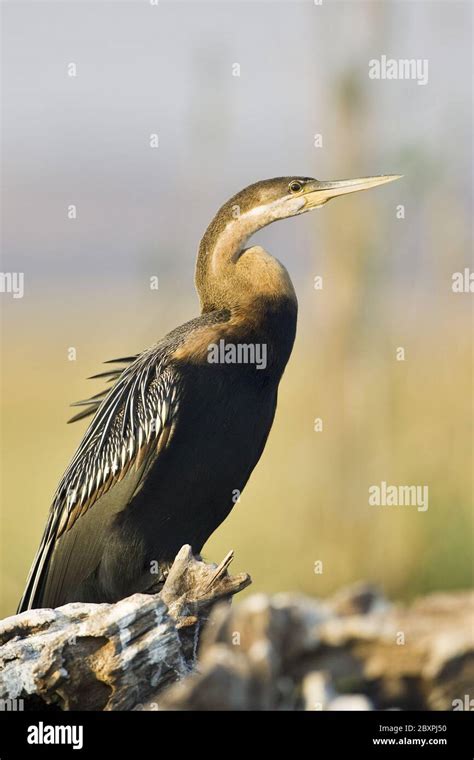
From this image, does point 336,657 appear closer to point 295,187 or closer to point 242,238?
point 242,238

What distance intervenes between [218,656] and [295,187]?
2.39 metres

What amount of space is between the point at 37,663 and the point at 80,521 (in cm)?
92

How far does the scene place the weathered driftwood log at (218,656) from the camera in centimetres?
482

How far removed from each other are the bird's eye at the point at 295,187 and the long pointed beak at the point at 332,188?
4 centimetres

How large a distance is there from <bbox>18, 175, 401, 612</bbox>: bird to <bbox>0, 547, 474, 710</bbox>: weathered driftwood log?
1.46 ft

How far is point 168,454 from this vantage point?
18.1 feet

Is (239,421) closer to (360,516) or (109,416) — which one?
(109,416)

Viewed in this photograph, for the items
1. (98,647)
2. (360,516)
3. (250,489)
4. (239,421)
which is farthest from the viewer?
(250,489)

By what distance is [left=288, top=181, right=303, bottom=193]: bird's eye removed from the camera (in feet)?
19.6

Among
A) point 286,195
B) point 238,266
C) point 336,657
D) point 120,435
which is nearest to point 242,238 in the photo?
point 238,266

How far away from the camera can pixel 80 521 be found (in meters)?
5.63

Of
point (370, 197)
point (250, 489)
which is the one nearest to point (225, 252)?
point (370, 197)

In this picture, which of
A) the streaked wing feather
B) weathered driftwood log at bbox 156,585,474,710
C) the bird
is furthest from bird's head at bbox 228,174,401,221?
weathered driftwood log at bbox 156,585,474,710

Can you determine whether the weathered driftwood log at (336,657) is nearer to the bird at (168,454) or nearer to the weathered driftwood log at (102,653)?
the weathered driftwood log at (102,653)
